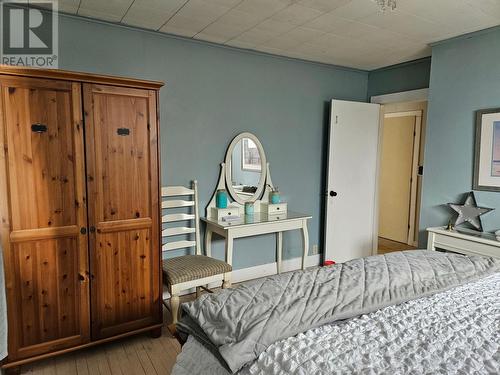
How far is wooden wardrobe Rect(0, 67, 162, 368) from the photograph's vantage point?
201cm

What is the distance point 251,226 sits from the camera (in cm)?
319

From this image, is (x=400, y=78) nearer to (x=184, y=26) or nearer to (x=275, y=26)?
(x=275, y=26)

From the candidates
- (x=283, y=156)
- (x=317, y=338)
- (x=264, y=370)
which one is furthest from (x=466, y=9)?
(x=264, y=370)

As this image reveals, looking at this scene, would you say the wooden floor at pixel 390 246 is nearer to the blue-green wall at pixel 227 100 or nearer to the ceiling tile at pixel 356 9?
the blue-green wall at pixel 227 100

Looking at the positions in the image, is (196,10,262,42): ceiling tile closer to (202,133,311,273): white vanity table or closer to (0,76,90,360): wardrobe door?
(202,133,311,273): white vanity table

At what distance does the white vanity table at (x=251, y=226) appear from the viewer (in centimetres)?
306

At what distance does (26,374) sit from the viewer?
7.07 feet

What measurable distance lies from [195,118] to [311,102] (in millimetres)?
1442

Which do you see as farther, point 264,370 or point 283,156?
point 283,156

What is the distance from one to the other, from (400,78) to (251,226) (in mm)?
2465

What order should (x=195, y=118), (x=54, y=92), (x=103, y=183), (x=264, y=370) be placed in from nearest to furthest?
(x=264, y=370)
(x=54, y=92)
(x=103, y=183)
(x=195, y=118)

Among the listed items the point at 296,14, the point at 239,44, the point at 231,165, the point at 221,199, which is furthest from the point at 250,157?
the point at 296,14

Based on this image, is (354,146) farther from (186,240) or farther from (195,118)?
(186,240)

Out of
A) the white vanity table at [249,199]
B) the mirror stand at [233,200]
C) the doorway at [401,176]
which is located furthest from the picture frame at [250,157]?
the doorway at [401,176]
